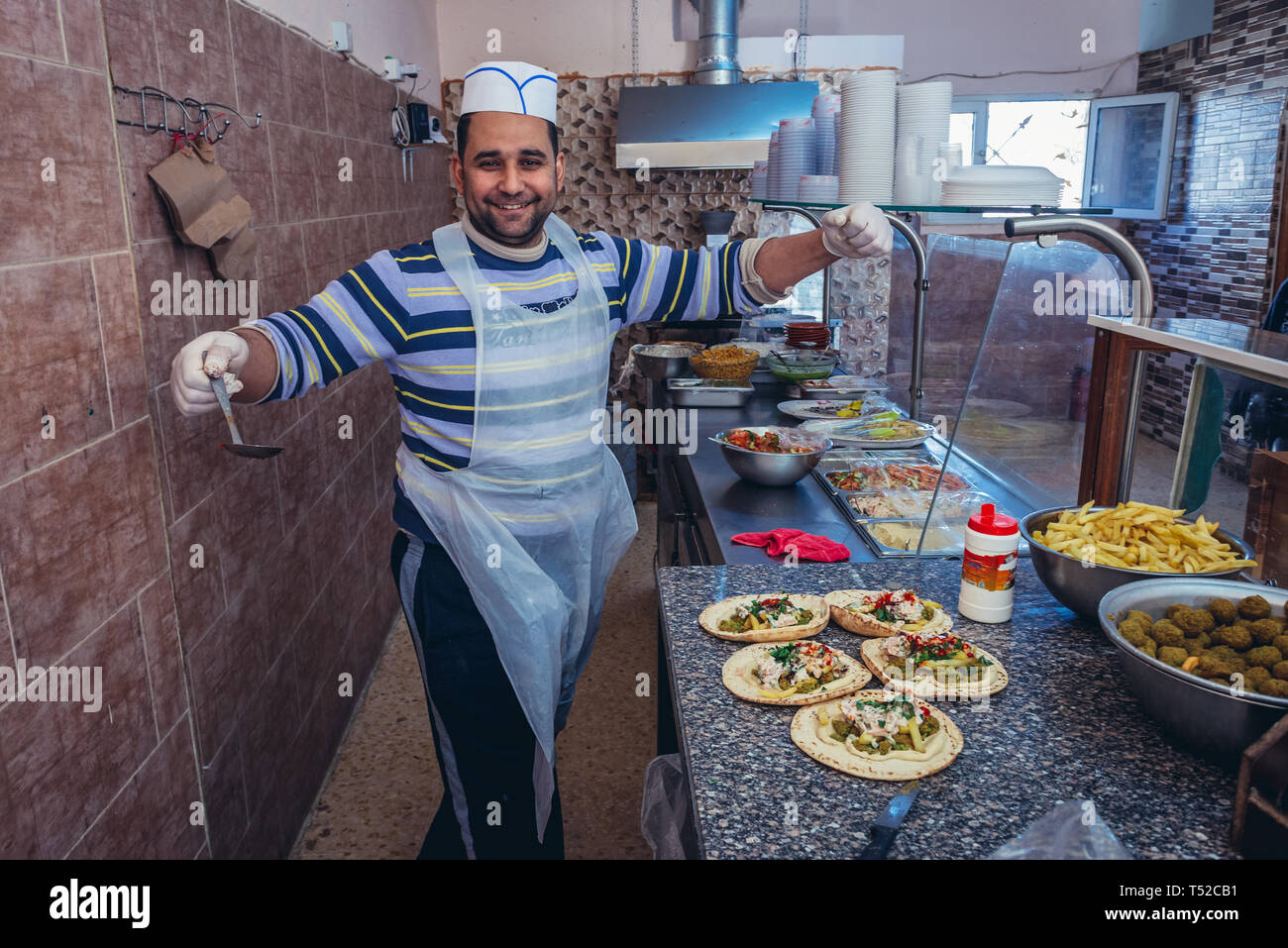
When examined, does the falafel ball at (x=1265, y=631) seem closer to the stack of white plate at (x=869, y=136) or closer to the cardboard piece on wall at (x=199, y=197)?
the stack of white plate at (x=869, y=136)

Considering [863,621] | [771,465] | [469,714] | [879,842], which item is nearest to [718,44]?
[771,465]

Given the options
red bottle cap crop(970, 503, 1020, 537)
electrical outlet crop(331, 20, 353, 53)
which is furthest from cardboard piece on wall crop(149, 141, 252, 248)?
red bottle cap crop(970, 503, 1020, 537)

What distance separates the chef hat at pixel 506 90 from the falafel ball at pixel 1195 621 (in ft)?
4.88

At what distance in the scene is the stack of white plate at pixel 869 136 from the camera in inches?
84.5

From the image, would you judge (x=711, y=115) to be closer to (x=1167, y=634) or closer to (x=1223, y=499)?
(x=1223, y=499)

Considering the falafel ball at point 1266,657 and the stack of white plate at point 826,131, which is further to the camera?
the stack of white plate at point 826,131

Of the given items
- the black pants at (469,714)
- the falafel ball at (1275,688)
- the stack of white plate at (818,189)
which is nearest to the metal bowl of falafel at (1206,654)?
the falafel ball at (1275,688)

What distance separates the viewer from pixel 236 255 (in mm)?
2092

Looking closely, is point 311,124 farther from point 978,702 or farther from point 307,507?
point 978,702

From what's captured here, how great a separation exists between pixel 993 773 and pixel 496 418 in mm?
1128

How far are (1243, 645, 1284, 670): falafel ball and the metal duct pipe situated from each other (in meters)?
4.82

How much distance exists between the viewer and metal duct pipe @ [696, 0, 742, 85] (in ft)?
A: 17.5
